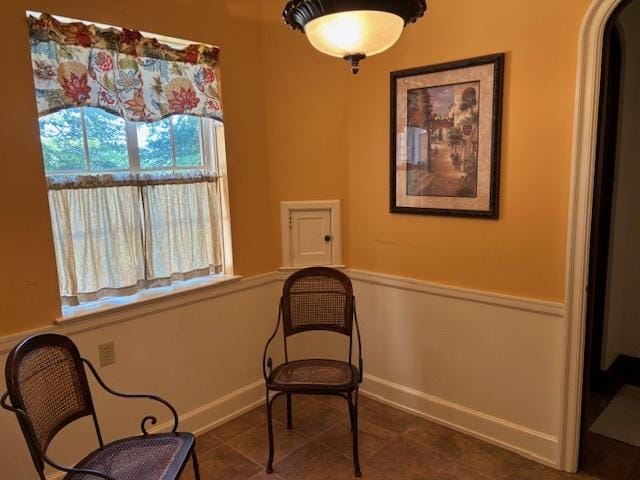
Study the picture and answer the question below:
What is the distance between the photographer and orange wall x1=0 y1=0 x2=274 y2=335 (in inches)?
77.5

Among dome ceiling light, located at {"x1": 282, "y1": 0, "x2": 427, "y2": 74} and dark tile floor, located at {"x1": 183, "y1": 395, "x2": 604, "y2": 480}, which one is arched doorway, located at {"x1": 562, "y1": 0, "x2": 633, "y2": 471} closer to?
dark tile floor, located at {"x1": 183, "y1": 395, "x2": 604, "y2": 480}

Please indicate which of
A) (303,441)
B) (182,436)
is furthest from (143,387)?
(303,441)

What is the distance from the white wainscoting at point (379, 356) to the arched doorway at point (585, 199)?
0.06 meters

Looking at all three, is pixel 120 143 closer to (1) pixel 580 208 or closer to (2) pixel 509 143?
(2) pixel 509 143

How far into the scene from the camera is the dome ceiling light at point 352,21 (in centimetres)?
141

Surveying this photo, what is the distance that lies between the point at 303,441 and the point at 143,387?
3.06ft

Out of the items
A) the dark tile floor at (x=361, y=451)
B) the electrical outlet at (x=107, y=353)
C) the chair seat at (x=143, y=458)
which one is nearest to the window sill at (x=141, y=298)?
the electrical outlet at (x=107, y=353)

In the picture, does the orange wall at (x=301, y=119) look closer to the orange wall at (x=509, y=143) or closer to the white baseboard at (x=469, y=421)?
the orange wall at (x=509, y=143)

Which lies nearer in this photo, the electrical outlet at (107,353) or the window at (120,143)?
the window at (120,143)

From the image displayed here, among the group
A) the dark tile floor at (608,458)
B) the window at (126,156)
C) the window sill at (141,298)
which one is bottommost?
the dark tile floor at (608,458)

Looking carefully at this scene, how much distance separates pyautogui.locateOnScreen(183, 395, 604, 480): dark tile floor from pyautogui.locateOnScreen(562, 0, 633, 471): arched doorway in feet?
1.35

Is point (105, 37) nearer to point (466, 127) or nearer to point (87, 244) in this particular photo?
point (87, 244)

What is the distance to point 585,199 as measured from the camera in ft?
7.00

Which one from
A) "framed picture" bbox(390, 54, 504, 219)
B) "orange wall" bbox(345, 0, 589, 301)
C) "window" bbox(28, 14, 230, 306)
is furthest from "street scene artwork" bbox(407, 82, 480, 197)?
"window" bbox(28, 14, 230, 306)
